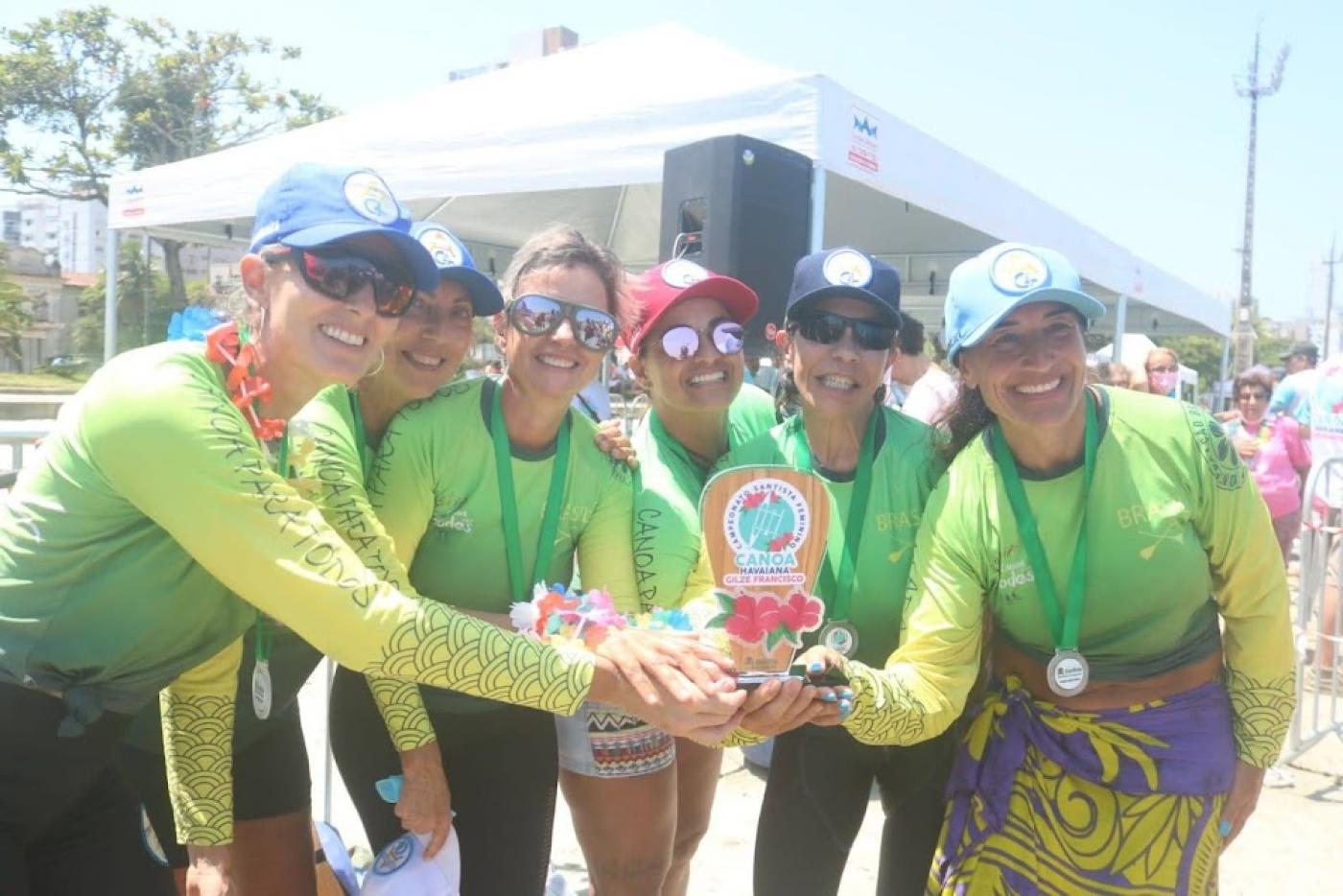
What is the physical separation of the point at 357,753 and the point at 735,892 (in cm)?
189

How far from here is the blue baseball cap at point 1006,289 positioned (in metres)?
2.15

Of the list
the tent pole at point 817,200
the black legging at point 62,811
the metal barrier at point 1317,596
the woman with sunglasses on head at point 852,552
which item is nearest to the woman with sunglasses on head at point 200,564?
the black legging at point 62,811

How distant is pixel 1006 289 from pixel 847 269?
0.47 metres

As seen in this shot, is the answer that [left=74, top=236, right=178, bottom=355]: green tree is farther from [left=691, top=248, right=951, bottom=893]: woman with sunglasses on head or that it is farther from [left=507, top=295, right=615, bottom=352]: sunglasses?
[left=691, top=248, right=951, bottom=893]: woman with sunglasses on head

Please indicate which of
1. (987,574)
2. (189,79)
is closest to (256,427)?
(987,574)

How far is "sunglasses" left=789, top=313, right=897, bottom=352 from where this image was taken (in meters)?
2.53

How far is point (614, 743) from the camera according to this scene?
2297 millimetres

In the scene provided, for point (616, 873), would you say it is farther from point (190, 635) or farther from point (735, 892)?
point (735, 892)

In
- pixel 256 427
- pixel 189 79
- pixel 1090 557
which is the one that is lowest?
pixel 1090 557

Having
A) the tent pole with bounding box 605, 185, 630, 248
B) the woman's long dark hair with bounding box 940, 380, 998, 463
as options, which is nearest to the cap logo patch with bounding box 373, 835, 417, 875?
the woman's long dark hair with bounding box 940, 380, 998, 463

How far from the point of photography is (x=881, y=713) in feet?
6.83

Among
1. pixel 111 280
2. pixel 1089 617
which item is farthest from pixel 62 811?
pixel 111 280

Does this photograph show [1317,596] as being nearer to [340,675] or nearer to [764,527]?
[764,527]

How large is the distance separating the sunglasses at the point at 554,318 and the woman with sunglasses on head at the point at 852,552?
1.69 feet
